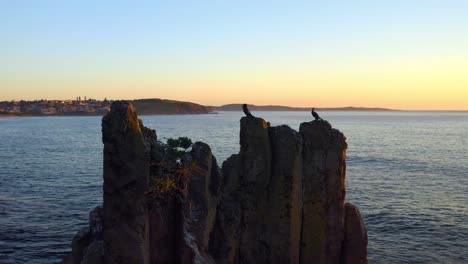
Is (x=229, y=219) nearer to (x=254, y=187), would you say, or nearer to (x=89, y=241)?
(x=254, y=187)

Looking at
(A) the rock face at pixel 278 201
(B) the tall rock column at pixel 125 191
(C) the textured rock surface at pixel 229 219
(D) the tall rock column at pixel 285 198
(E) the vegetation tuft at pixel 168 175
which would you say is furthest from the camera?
(D) the tall rock column at pixel 285 198

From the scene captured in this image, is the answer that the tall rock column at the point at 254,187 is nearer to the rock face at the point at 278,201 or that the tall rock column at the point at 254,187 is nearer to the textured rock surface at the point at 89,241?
the rock face at the point at 278,201

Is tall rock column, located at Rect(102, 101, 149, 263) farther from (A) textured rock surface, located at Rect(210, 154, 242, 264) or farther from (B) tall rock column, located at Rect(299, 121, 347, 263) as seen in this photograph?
(B) tall rock column, located at Rect(299, 121, 347, 263)

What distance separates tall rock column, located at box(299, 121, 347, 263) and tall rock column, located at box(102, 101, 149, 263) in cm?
913

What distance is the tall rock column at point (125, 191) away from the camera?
20875mm

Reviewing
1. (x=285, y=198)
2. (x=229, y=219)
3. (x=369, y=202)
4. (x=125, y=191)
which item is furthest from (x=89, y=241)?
(x=369, y=202)

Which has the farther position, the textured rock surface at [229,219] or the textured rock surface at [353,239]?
the textured rock surface at [353,239]

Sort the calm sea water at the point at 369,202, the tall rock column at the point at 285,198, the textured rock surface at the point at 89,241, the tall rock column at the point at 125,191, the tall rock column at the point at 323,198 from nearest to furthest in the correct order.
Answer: the tall rock column at the point at 125,191 < the textured rock surface at the point at 89,241 < the tall rock column at the point at 285,198 < the tall rock column at the point at 323,198 < the calm sea water at the point at 369,202

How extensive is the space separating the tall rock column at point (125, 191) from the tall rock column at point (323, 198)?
9.13m

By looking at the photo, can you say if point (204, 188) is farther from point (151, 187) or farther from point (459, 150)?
point (459, 150)

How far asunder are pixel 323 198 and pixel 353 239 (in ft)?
9.41

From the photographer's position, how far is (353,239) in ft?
84.8

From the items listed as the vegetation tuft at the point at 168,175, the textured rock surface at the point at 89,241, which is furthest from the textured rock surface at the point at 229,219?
the textured rock surface at the point at 89,241

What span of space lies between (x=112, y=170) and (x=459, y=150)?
10543 centimetres
